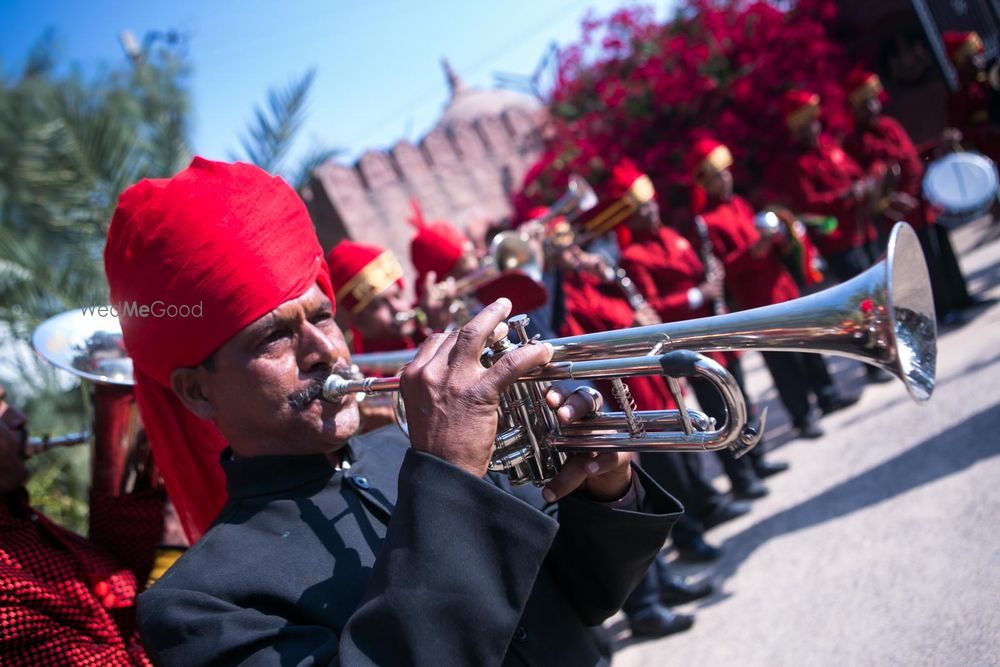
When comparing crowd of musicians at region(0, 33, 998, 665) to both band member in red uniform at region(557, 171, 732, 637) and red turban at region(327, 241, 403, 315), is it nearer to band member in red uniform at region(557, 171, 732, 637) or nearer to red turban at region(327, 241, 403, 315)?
red turban at region(327, 241, 403, 315)

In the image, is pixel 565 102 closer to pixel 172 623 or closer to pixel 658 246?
pixel 658 246

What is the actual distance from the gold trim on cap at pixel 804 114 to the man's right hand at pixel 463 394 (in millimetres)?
6286

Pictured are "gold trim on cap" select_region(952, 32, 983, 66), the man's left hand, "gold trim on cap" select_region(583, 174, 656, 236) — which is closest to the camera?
the man's left hand

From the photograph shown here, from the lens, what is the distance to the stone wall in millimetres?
16062

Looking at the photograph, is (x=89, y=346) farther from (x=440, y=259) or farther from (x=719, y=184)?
(x=719, y=184)

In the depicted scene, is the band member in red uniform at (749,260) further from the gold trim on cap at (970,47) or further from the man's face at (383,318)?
the gold trim on cap at (970,47)

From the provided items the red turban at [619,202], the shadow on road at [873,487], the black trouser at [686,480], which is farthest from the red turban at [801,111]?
the black trouser at [686,480]

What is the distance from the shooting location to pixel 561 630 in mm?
1894

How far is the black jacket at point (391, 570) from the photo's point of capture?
1.48 meters

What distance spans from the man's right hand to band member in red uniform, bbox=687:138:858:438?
4.63 metres

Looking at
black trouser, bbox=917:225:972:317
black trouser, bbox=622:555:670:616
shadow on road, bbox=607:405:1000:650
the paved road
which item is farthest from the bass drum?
black trouser, bbox=622:555:670:616

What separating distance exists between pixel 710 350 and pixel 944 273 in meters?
6.53

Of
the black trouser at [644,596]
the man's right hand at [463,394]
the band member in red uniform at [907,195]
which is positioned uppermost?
the man's right hand at [463,394]

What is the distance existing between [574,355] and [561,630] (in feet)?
2.09
